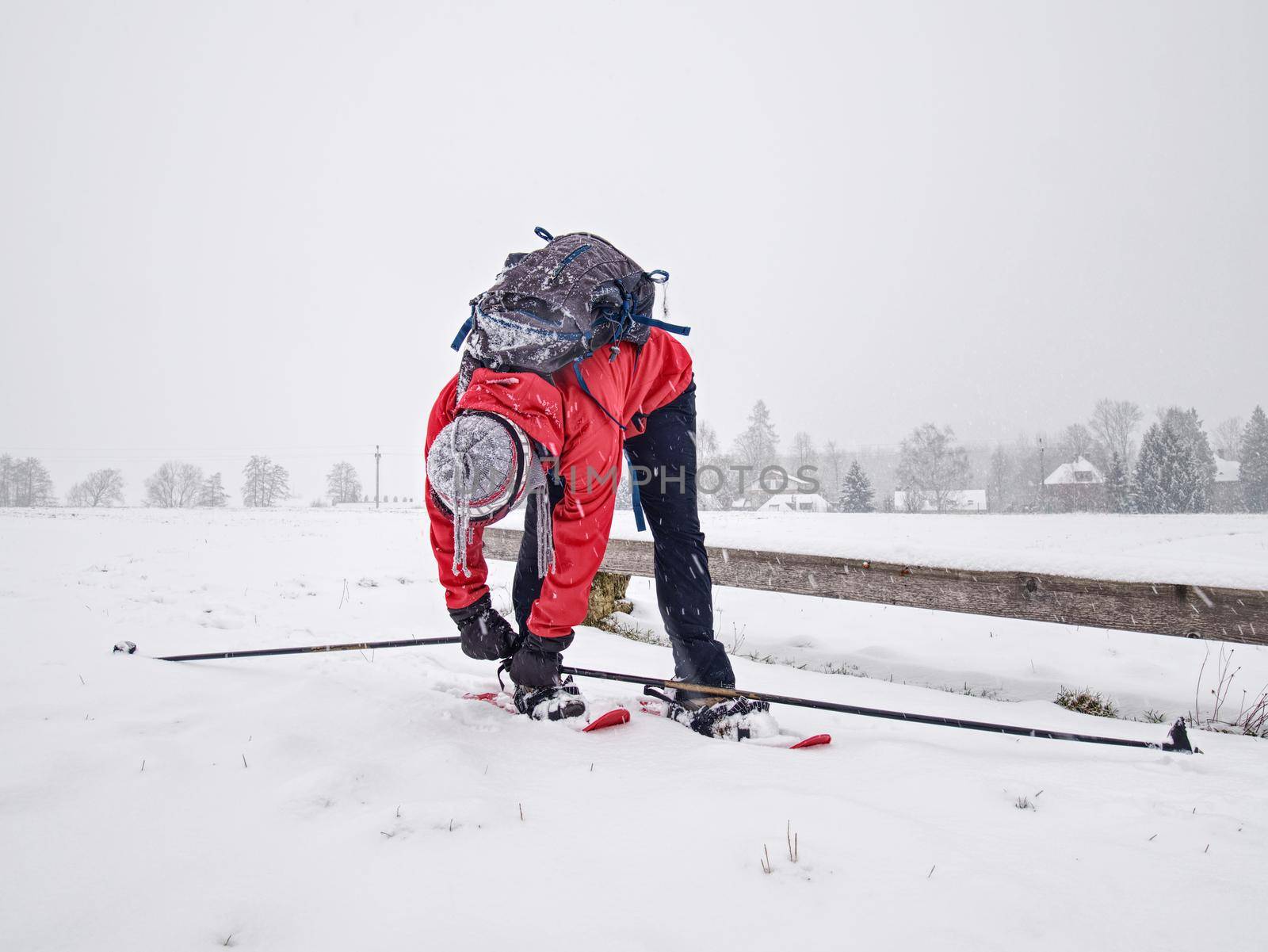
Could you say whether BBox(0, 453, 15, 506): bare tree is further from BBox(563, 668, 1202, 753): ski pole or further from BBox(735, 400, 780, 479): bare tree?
BBox(563, 668, 1202, 753): ski pole

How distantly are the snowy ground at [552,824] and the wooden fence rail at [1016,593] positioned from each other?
0.46 metres

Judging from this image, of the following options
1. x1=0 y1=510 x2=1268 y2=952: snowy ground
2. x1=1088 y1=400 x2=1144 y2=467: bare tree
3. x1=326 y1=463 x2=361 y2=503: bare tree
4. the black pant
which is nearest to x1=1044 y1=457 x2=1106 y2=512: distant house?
x1=1088 y1=400 x2=1144 y2=467: bare tree

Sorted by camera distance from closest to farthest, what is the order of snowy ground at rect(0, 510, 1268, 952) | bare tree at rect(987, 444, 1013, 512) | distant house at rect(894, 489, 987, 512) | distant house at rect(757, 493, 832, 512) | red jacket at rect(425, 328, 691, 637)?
snowy ground at rect(0, 510, 1268, 952)
red jacket at rect(425, 328, 691, 637)
distant house at rect(757, 493, 832, 512)
distant house at rect(894, 489, 987, 512)
bare tree at rect(987, 444, 1013, 512)

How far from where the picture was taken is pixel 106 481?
71.0 metres

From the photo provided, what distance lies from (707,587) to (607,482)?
811 millimetres

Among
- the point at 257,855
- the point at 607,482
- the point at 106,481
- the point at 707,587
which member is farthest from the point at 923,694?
the point at 106,481

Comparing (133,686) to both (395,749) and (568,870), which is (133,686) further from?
(568,870)

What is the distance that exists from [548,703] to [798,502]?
59277mm

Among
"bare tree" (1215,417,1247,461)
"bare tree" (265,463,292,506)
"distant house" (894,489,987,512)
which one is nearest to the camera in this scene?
"distant house" (894,489,987,512)

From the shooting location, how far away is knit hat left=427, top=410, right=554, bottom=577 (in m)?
1.92

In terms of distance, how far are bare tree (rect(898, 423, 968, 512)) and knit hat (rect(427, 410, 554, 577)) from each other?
64303 millimetres

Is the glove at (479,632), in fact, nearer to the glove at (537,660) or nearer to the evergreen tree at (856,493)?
the glove at (537,660)

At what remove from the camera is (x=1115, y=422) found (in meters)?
60.3

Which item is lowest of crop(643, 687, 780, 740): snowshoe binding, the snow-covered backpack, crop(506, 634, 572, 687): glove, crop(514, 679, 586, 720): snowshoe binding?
crop(643, 687, 780, 740): snowshoe binding
